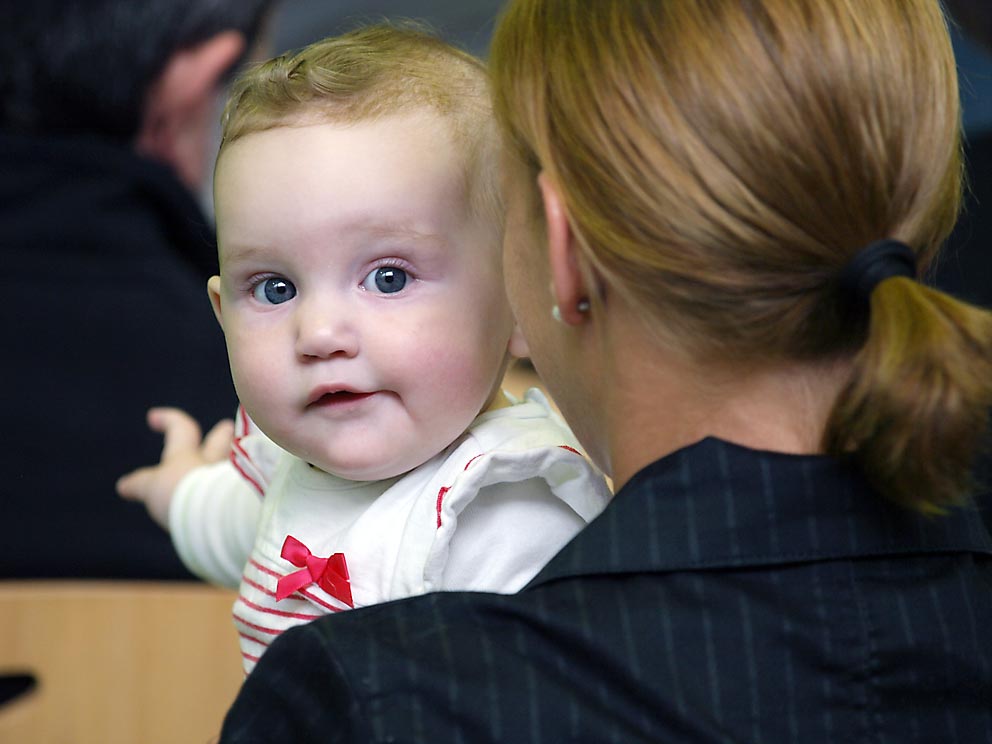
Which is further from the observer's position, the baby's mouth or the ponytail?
the baby's mouth

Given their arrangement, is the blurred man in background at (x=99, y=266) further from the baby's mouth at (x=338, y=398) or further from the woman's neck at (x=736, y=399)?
the woman's neck at (x=736, y=399)

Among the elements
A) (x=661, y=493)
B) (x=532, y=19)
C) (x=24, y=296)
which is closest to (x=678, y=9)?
(x=532, y=19)

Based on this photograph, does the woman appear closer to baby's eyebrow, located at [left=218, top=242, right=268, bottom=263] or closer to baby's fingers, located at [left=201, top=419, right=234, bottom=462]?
baby's eyebrow, located at [left=218, top=242, right=268, bottom=263]

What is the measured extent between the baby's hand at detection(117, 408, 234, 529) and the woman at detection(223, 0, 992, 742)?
0.55m

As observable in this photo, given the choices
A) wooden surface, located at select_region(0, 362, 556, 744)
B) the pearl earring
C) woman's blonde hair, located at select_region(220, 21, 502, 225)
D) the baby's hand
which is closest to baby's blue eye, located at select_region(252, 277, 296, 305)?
woman's blonde hair, located at select_region(220, 21, 502, 225)

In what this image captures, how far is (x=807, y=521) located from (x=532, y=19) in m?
0.36

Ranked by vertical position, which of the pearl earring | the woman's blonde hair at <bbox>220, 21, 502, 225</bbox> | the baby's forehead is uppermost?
the woman's blonde hair at <bbox>220, 21, 502, 225</bbox>

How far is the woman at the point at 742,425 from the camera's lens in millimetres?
718

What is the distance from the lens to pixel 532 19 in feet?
2.73

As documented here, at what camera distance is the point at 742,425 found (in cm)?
80

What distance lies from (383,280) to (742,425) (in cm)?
28

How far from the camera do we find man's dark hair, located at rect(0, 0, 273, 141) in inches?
91.5

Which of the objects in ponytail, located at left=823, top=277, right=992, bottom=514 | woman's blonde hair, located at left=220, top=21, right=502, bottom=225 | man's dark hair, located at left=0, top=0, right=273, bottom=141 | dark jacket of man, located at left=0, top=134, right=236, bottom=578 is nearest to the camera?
ponytail, located at left=823, top=277, right=992, bottom=514

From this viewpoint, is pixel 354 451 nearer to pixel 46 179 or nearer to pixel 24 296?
pixel 24 296
